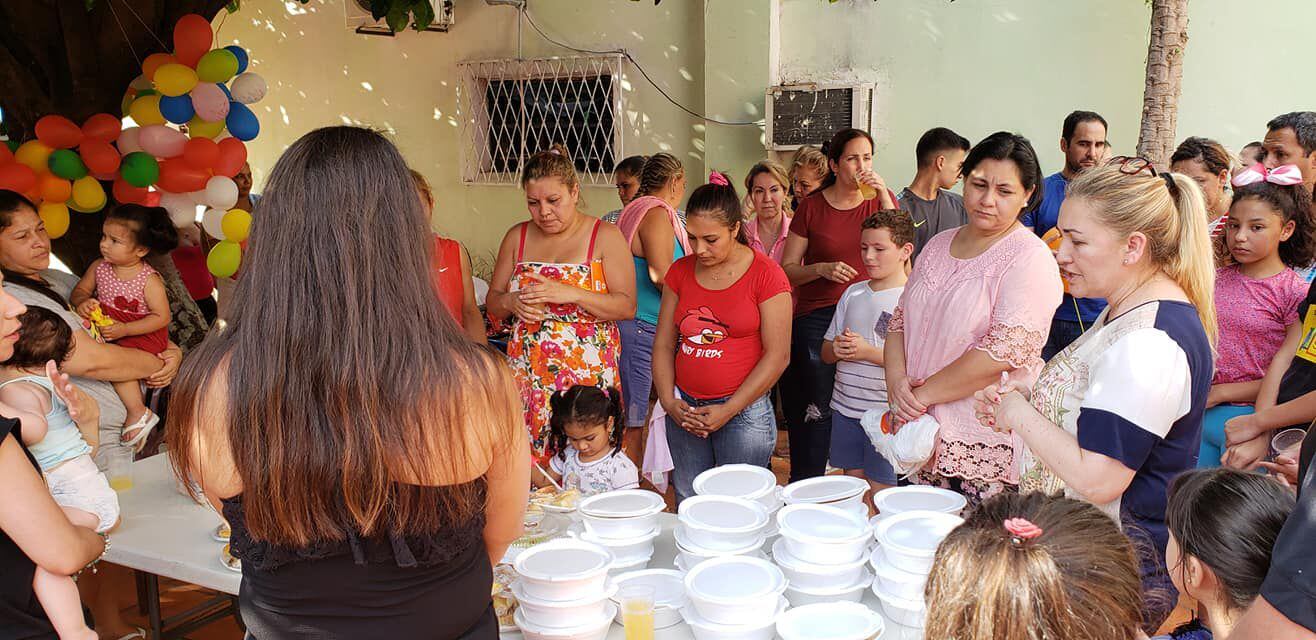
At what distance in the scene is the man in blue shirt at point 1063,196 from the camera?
3725 mm

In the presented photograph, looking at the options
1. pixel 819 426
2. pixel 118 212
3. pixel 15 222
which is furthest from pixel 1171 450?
pixel 118 212

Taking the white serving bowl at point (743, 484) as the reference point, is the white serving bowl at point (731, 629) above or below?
below

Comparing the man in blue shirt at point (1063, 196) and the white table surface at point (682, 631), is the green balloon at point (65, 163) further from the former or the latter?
the man in blue shirt at point (1063, 196)

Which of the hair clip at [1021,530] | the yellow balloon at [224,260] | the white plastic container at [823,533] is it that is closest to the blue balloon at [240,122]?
the yellow balloon at [224,260]

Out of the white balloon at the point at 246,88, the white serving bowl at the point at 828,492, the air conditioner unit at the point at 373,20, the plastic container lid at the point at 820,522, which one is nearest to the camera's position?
the plastic container lid at the point at 820,522

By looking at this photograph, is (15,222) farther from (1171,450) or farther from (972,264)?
(1171,450)

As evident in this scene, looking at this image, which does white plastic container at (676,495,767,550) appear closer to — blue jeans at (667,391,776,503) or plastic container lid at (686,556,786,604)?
plastic container lid at (686,556,786,604)

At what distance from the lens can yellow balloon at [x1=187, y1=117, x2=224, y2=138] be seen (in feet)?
15.6

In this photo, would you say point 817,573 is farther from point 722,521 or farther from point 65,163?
point 65,163

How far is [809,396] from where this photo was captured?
3707 millimetres

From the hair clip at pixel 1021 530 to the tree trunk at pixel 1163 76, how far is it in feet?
11.9

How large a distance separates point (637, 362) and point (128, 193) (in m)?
2.83

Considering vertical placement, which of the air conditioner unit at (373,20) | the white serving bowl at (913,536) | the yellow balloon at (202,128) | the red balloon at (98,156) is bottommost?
the white serving bowl at (913,536)

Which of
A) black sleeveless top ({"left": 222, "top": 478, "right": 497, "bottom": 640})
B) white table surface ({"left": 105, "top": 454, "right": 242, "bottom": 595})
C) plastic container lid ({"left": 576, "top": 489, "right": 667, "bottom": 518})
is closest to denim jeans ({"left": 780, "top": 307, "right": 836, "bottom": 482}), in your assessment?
plastic container lid ({"left": 576, "top": 489, "right": 667, "bottom": 518})
